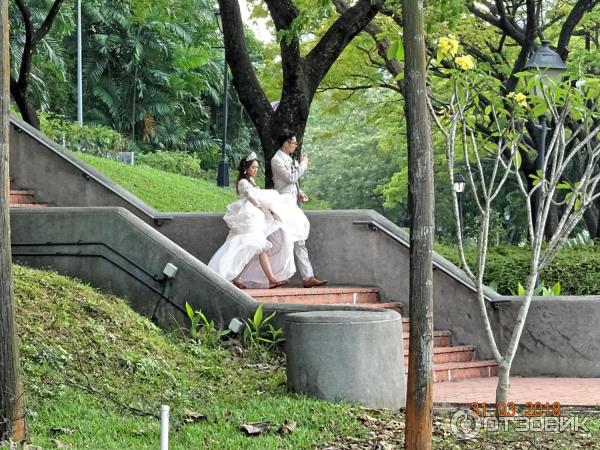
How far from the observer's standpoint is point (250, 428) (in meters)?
9.19

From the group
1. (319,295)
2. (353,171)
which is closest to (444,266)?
(319,295)

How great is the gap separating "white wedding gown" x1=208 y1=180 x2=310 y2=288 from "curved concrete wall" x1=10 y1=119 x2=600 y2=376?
0.54 meters

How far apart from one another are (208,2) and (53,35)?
9.01m

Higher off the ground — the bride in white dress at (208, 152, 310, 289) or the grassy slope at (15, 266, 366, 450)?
the bride in white dress at (208, 152, 310, 289)

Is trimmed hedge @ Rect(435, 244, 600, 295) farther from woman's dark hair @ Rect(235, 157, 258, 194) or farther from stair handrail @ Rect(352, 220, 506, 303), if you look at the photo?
woman's dark hair @ Rect(235, 157, 258, 194)

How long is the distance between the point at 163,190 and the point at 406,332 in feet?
39.6

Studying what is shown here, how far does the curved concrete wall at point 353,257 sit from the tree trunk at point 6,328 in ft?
15.2

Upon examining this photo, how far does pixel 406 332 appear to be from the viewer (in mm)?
14633

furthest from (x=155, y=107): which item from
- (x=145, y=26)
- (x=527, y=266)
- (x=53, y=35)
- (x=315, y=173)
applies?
(x=527, y=266)

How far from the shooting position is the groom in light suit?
15461 millimetres

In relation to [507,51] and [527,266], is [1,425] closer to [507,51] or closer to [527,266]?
[527,266]

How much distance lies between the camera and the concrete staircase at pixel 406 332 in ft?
46.1

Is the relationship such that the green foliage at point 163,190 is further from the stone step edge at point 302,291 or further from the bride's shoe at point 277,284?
the stone step edge at point 302,291

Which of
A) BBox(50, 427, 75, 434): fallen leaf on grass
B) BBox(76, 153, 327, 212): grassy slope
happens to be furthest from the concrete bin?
BBox(76, 153, 327, 212): grassy slope
